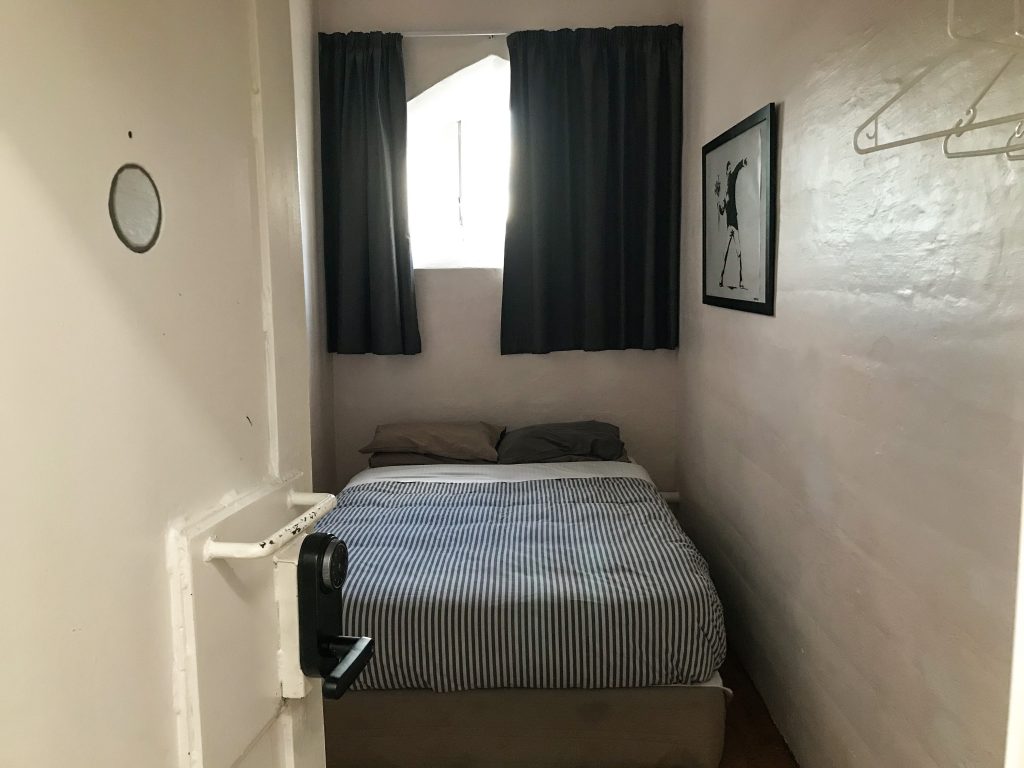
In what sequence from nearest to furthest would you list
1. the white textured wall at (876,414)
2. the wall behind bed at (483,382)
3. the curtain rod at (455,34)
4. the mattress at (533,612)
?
the white textured wall at (876,414) → the mattress at (533,612) → the curtain rod at (455,34) → the wall behind bed at (483,382)

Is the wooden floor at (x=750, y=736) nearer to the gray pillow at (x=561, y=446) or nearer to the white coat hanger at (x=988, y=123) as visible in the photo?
the gray pillow at (x=561, y=446)

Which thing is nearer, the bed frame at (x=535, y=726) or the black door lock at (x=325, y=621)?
the black door lock at (x=325, y=621)

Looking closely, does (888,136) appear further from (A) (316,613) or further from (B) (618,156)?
(B) (618,156)

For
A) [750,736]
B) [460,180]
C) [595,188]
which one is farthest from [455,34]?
[750,736]

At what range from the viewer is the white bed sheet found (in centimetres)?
352

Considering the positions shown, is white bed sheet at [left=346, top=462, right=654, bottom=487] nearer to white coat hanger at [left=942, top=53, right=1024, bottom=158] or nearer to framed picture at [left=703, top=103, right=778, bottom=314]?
framed picture at [left=703, top=103, right=778, bottom=314]

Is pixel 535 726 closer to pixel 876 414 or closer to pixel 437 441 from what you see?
pixel 876 414

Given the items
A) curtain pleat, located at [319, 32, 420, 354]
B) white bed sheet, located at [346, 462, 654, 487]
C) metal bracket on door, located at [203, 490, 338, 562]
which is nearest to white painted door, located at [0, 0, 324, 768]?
metal bracket on door, located at [203, 490, 338, 562]

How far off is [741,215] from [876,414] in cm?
124

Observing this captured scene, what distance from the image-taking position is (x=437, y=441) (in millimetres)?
3797

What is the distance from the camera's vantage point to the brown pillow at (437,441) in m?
3.77

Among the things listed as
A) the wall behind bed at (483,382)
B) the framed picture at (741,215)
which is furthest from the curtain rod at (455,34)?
the framed picture at (741,215)

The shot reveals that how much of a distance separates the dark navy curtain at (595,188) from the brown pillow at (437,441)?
0.48 m

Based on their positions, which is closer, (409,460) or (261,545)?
(261,545)
